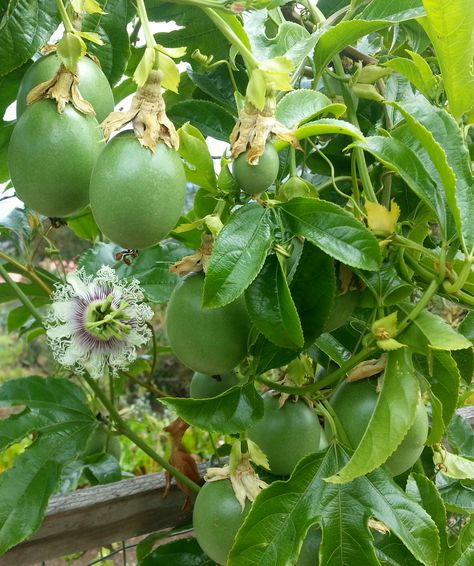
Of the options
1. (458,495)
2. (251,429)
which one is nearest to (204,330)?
(251,429)

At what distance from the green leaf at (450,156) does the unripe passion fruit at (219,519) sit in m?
0.28

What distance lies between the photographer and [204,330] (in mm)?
508

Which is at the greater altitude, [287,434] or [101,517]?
[287,434]

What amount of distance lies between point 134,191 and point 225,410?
0.22m

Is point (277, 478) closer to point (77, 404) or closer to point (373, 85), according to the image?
point (77, 404)

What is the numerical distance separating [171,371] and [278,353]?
3.00 meters

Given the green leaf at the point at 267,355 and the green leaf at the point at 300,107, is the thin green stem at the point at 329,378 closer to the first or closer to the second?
the green leaf at the point at 267,355

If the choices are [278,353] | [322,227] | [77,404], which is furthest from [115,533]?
[322,227]

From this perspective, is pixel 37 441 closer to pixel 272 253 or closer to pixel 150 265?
pixel 150 265

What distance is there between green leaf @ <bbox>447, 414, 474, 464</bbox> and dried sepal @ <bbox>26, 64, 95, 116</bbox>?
2.07 ft

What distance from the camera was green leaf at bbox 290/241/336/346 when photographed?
0.52m

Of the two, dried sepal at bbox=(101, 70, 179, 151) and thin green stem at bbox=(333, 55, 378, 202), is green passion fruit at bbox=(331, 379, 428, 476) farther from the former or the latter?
dried sepal at bbox=(101, 70, 179, 151)

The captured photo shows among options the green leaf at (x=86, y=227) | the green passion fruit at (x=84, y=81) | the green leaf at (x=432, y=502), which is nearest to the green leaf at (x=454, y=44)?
the green passion fruit at (x=84, y=81)

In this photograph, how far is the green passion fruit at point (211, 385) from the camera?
2.19 ft
